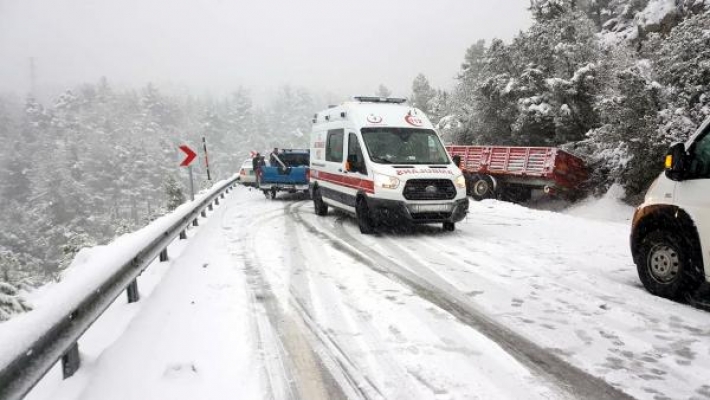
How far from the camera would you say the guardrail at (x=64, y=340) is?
8.39ft

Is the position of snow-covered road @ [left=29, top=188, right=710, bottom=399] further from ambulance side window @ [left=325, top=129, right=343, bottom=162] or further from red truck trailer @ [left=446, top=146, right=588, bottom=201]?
red truck trailer @ [left=446, top=146, right=588, bottom=201]

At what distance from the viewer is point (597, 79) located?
865 inches

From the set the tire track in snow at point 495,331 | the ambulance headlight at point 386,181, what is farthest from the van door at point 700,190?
the ambulance headlight at point 386,181

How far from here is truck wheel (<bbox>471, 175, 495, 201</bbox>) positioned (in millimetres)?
18484

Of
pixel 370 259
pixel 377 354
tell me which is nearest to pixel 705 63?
pixel 370 259

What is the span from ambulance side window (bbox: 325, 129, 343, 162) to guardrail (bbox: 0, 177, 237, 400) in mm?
5991

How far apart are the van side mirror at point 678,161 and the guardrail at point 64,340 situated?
578 cm

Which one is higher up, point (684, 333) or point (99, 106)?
point (99, 106)

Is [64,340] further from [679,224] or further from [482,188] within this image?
[482,188]

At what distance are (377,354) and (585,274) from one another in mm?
3840

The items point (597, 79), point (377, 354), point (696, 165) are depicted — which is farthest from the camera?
point (597, 79)

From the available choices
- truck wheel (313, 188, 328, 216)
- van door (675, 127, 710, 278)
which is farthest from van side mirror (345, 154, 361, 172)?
van door (675, 127, 710, 278)

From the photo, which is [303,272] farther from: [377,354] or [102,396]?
[102,396]

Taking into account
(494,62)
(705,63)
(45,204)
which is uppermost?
(494,62)
